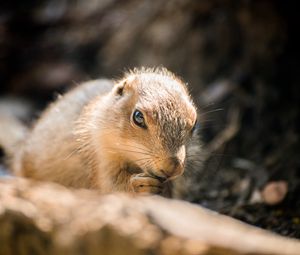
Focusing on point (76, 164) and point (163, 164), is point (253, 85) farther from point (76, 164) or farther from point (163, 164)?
point (163, 164)

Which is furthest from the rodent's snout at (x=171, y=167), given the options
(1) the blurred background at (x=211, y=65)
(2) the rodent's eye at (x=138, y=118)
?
(1) the blurred background at (x=211, y=65)

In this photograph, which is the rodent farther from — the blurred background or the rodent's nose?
the blurred background

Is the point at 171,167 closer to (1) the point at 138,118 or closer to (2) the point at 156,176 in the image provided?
(2) the point at 156,176

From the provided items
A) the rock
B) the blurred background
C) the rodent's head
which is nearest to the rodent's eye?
the rodent's head

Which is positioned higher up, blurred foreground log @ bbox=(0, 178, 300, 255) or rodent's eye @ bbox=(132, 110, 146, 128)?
rodent's eye @ bbox=(132, 110, 146, 128)

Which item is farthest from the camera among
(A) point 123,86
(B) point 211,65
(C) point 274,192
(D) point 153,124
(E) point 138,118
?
(B) point 211,65

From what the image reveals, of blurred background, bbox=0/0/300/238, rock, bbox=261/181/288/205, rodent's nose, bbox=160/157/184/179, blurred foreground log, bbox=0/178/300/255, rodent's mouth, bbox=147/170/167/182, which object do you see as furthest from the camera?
blurred background, bbox=0/0/300/238

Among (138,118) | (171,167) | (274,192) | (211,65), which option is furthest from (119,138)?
(211,65)

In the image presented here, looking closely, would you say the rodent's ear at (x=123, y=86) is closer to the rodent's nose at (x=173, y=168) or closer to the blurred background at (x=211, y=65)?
the rodent's nose at (x=173, y=168)
